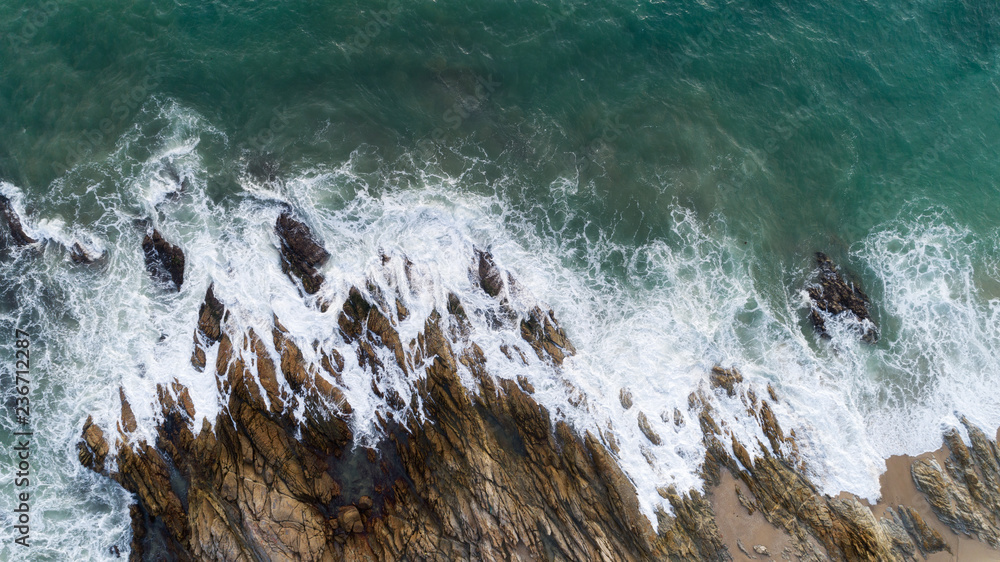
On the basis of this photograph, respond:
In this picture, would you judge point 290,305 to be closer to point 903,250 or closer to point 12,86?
point 12,86

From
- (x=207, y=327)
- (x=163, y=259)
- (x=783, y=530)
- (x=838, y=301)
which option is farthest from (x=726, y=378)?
(x=163, y=259)

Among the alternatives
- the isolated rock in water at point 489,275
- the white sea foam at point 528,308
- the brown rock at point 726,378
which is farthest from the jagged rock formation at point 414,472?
the isolated rock in water at point 489,275

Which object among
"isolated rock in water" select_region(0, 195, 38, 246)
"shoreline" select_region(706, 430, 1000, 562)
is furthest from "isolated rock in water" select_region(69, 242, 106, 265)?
"shoreline" select_region(706, 430, 1000, 562)

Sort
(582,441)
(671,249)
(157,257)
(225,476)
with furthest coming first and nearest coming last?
(671,249), (157,257), (582,441), (225,476)

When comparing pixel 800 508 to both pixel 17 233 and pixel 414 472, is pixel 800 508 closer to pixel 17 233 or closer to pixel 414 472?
pixel 414 472

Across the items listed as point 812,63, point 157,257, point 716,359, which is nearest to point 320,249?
point 157,257

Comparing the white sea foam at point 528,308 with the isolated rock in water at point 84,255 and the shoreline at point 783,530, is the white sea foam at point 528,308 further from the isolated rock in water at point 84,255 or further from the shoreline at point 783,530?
the shoreline at point 783,530

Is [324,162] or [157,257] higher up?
[324,162]

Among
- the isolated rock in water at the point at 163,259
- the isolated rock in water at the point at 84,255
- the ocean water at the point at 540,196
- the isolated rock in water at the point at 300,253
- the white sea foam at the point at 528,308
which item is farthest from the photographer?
the isolated rock in water at the point at 84,255
